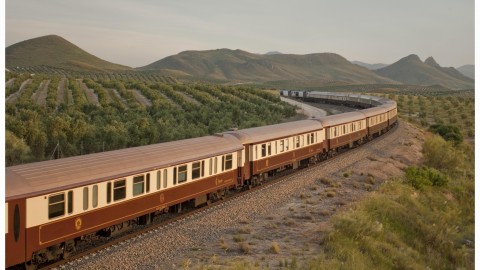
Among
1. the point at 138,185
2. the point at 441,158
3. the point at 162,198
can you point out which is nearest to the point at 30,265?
the point at 138,185

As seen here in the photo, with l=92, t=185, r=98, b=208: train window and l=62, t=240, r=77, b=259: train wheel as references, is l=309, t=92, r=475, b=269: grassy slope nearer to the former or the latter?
l=92, t=185, r=98, b=208: train window

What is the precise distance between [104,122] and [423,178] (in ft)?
82.6

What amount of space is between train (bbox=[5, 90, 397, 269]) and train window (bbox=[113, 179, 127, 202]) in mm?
30

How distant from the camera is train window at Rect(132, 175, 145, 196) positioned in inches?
623

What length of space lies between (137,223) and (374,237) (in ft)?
26.8

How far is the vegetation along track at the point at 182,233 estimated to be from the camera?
1406 centimetres

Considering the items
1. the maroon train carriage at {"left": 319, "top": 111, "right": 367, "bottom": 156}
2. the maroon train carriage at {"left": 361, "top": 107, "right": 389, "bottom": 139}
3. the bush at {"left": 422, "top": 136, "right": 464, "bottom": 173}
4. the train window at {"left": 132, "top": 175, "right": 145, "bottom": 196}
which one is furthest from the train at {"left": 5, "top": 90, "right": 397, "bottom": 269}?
the maroon train carriage at {"left": 361, "top": 107, "right": 389, "bottom": 139}

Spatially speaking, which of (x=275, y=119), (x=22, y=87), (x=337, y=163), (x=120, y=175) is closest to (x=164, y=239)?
(x=120, y=175)

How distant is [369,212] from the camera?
66.6ft

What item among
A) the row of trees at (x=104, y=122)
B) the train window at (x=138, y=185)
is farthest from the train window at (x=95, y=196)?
the row of trees at (x=104, y=122)

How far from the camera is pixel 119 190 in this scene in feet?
49.7

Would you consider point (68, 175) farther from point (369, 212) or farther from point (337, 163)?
point (337, 163)

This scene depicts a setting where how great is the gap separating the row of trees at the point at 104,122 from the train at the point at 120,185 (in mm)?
11881

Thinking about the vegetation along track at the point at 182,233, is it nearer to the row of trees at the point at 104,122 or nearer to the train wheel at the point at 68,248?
the train wheel at the point at 68,248
